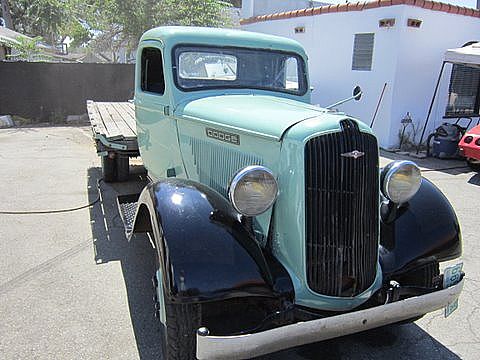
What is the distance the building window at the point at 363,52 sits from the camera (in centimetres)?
977

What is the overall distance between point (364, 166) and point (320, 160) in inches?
10.7

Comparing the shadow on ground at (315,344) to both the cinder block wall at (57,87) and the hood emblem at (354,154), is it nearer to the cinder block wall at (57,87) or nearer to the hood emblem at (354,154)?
the hood emblem at (354,154)

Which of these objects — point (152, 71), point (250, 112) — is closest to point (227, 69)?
point (152, 71)

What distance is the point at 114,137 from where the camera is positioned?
16.3 feet

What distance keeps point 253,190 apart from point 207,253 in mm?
406

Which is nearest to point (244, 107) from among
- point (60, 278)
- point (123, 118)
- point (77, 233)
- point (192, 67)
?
point (192, 67)

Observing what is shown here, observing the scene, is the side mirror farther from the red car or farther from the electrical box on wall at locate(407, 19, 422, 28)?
the electrical box on wall at locate(407, 19, 422, 28)

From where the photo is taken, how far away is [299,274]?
2.39 m

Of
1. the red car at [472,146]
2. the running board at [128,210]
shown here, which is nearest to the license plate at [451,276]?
the running board at [128,210]

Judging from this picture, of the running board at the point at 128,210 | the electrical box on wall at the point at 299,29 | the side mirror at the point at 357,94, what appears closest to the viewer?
the running board at the point at 128,210

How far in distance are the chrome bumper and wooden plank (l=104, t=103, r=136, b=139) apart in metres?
3.52

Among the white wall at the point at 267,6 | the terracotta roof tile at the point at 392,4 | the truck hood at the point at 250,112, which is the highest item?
the white wall at the point at 267,6

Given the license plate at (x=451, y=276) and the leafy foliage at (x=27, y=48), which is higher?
the leafy foliage at (x=27, y=48)

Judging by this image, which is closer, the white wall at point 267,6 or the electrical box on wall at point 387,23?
the electrical box on wall at point 387,23
